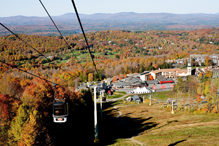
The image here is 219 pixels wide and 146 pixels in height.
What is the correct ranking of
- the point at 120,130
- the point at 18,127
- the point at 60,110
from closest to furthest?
the point at 60,110 < the point at 18,127 < the point at 120,130

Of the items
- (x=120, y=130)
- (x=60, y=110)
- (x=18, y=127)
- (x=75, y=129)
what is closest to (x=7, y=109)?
→ (x=18, y=127)

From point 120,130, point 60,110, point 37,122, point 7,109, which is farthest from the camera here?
point 7,109

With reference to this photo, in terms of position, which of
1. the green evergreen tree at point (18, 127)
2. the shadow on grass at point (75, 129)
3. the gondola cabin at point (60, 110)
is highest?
the gondola cabin at point (60, 110)

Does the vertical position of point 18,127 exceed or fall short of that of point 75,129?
it exceeds it

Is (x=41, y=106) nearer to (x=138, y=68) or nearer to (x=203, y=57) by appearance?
(x=138, y=68)

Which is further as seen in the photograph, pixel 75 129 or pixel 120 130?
pixel 75 129

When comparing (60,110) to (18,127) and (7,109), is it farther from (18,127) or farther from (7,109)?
(7,109)

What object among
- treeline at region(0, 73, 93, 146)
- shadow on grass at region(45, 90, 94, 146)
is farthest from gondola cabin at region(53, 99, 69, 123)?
treeline at region(0, 73, 93, 146)

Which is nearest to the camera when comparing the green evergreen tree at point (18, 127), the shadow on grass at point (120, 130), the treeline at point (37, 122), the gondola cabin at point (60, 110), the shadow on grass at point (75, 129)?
the gondola cabin at point (60, 110)

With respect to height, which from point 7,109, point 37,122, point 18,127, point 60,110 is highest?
point 60,110

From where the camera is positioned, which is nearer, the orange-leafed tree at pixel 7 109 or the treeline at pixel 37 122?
the treeline at pixel 37 122

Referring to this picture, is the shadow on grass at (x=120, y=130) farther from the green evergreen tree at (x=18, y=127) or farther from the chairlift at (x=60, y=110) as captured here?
the green evergreen tree at (x=18, y=127)

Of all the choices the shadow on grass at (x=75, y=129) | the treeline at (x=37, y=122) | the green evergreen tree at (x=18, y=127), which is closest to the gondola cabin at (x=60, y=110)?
the shadow on grass at (x=75, y=129)
